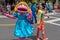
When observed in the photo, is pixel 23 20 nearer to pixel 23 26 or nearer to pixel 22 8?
pixel 23 26

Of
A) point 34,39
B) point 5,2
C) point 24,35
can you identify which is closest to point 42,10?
point 34,39

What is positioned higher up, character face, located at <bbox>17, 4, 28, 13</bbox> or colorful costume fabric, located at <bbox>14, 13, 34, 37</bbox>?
character face, located at <bbox>17, 4, 28, 13</bbox>

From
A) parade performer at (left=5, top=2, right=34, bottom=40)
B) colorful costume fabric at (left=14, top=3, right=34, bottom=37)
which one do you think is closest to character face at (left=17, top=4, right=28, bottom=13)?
parade performer at (left=5, top=2, right=34, bottom=40)

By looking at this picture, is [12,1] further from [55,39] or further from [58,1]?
[55,39]

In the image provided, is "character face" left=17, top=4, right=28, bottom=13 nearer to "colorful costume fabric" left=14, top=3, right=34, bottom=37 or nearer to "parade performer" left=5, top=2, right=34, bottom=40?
"parade performer" left=5, top=2, right=34, bottom=40

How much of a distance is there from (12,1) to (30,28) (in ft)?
85.0

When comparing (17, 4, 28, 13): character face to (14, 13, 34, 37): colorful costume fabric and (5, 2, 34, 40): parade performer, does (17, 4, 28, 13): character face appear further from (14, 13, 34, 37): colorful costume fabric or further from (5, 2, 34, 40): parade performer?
(14, 13, 34, 37): colorful costume fabric

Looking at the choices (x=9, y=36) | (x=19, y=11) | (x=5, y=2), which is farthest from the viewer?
(x=5, y=2)

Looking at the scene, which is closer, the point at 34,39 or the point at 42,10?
the point at 42,10

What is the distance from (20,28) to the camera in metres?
8.38

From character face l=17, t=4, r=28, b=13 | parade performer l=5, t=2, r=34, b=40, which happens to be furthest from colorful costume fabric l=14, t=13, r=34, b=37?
character face l=17, t=4, r=28, b=13

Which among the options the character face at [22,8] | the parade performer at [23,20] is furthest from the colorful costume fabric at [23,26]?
the character face at [22,8]

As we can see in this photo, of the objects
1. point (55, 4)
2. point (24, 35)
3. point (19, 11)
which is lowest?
point (55, 4)

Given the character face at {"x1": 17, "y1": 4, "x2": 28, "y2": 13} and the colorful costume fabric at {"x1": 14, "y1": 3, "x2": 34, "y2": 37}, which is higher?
the character face at {"x1": 17, "y1": 4, "x2": 28, "y2": 13}
